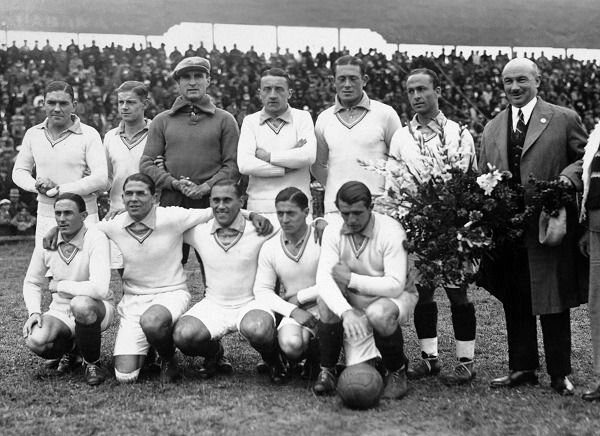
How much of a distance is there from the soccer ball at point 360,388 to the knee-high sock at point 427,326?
0.98 meters

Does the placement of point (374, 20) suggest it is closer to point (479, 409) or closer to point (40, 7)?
point (40, 7)

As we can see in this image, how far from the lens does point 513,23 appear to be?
77.2ft

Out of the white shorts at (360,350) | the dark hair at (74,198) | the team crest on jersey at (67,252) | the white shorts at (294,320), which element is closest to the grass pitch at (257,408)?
the white shorts at (360,350)

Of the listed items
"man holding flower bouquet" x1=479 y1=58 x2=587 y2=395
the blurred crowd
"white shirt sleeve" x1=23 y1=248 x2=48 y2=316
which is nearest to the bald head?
"man holding flower bouquet" x1=479 y1=58 x2=587 y2=395

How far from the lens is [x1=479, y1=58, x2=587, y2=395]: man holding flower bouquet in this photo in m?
5.14

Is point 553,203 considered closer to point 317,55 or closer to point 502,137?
point 502,137

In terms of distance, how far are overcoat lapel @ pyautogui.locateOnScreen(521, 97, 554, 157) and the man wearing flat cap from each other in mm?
2266

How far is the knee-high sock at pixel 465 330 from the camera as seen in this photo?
18.4 feet

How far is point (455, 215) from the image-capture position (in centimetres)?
515

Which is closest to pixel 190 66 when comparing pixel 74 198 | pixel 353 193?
pixel 74 198

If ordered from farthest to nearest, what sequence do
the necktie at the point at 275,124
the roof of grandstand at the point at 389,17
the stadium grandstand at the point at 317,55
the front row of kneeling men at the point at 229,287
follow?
the roof of grandstand at the point at 389,17
the stadium grandstand at the point at 317,55
the necktie at the point at 275,124
the front row of kneeling men at the point at 229,287

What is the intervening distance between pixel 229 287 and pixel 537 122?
2.48m

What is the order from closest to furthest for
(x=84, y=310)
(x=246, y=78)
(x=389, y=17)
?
1. (x=84, y=310)
2. (x=246, y=78)
3. (x=389, y=17)

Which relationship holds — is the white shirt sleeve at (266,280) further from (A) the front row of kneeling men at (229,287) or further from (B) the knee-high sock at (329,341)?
(B) the knee-high sock at (329,341)
